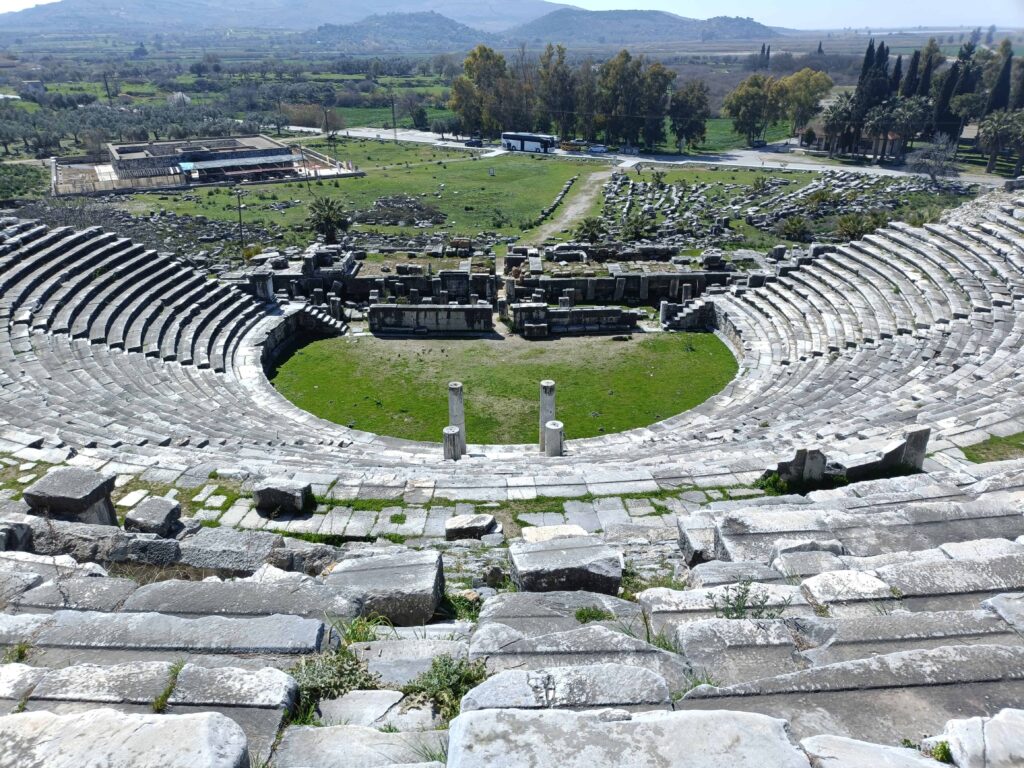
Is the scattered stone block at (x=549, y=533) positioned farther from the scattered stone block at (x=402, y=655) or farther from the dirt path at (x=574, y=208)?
the dirt path at (x=574, y=208)

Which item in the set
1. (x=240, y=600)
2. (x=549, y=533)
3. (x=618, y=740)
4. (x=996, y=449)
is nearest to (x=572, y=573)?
(x=549, y=533)

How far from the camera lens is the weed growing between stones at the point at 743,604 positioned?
5.23m

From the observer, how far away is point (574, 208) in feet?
171

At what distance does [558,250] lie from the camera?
37062mm

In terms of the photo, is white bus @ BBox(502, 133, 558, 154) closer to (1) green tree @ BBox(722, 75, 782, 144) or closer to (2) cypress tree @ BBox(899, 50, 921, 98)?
(1) green tree @ BBox(722, 75, 782, 144)

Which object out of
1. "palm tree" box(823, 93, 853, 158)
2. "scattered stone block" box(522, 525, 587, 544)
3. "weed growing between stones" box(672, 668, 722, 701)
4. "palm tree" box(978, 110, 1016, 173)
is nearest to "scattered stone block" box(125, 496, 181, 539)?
"scattered stone block" box(522, 525, 587, 544)

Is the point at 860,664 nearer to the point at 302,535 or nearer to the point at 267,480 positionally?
the point at 302,535

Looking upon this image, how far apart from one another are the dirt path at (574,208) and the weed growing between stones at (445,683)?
39.1 meters

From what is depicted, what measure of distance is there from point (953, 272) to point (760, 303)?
22.9 feet

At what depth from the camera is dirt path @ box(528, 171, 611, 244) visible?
44.7 m

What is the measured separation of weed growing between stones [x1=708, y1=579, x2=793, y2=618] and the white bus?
80.3 meters

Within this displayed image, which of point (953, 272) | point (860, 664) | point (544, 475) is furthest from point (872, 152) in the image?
point (860, 664)

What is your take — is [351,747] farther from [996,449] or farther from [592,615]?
[996,449]

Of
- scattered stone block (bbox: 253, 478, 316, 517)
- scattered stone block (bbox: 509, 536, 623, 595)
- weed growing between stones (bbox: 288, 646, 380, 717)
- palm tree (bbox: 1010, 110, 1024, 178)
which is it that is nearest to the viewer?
weed growing between stones (bbox: 288, 646, 380, 717)
